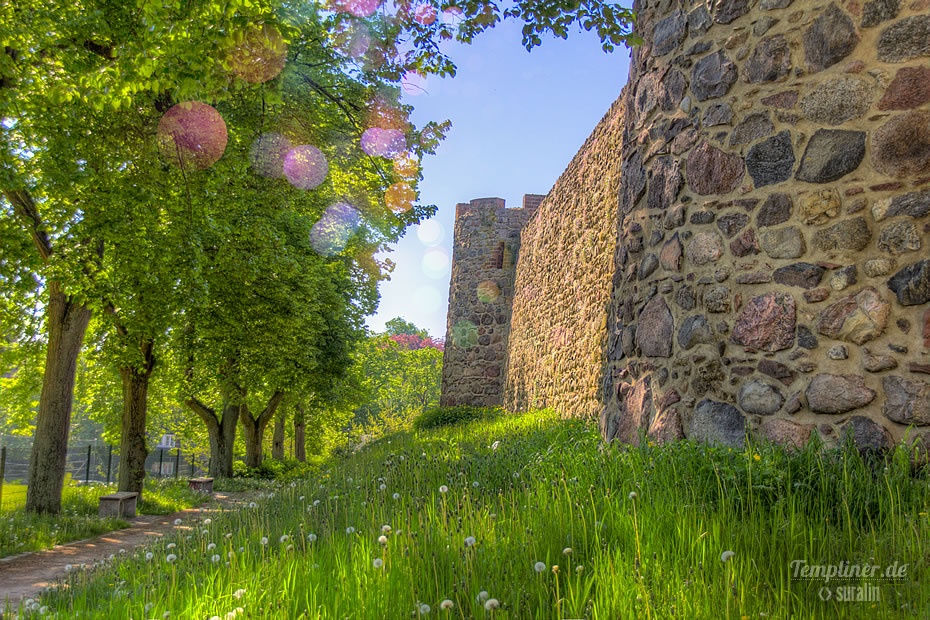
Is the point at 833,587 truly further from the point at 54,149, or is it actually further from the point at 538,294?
the point at 538,294

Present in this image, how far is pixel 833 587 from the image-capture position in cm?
244

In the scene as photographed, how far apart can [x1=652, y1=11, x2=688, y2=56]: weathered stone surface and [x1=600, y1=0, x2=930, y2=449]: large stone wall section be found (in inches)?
0.7

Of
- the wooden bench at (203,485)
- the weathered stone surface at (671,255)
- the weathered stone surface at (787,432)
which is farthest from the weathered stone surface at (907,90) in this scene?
the wooden bench at (203,485)

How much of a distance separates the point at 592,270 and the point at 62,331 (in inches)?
406

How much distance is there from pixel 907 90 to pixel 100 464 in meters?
43.3

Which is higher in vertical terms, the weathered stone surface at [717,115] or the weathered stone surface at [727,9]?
the weathered stone surface at [727,9]

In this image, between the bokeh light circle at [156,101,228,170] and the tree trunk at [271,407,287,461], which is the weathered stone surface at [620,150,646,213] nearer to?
the bokeh light circle at [156,101,228,170]

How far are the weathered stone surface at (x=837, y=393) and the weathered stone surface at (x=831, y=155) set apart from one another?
145 centimetres

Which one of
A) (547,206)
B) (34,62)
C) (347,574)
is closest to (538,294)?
(547,206)

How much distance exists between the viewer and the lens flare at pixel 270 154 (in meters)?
13.0

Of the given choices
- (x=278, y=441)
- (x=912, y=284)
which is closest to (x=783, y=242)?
(x=912, y=284)

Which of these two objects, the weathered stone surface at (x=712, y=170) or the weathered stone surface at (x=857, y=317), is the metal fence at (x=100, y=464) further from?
the weathered stone surface at (x=857, y=317)

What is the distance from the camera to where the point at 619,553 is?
8.73 ft

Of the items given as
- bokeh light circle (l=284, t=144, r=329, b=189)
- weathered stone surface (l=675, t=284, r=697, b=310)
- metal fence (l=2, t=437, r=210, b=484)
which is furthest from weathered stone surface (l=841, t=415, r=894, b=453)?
metal fence (l=2, t=437, r=210, b=484)
